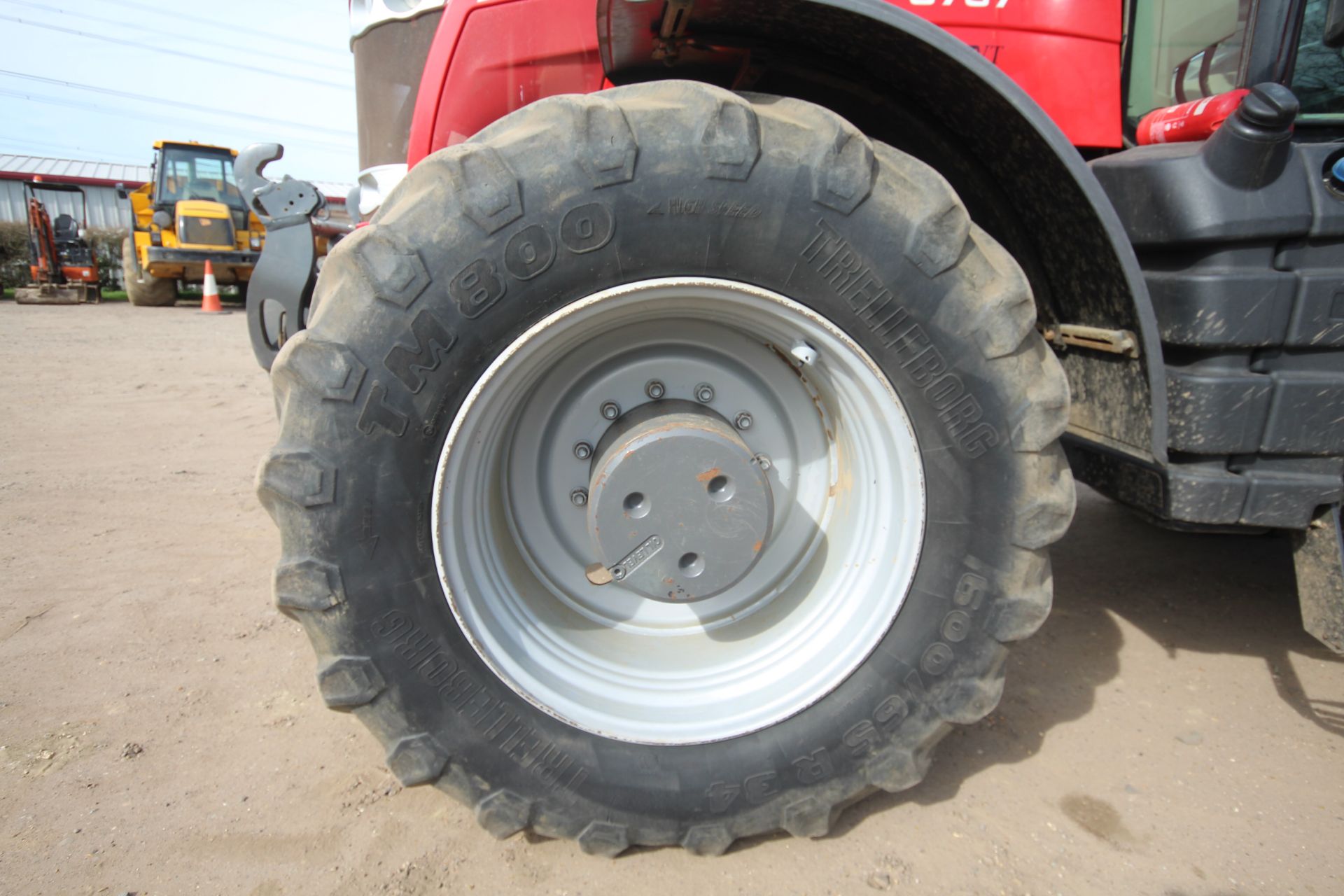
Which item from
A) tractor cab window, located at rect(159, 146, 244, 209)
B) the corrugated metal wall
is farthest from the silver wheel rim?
the corrugated metal wall

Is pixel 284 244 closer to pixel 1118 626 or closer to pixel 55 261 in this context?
pixel 1118 626

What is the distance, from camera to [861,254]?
1.55 metres

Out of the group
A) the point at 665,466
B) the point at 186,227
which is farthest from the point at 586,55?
the point at 186,227

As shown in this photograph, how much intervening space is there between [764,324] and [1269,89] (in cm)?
114

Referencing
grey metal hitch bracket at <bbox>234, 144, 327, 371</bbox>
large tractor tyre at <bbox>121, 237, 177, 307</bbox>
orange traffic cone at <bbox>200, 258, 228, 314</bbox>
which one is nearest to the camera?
grey metal hitch bracket at <bbox>234, 144, 327, 371</bbox>

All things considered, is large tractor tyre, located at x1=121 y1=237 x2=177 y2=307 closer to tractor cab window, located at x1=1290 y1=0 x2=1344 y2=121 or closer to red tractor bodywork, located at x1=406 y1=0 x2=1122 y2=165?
red tractor bodywork, located at x1=406 y1=0 x2=1122 y2=165

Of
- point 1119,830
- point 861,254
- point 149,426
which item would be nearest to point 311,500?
point 861,254

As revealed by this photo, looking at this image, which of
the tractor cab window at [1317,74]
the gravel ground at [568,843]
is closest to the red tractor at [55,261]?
the gravel ground at [568,843]

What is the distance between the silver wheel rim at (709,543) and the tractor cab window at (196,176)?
16474 millimetres

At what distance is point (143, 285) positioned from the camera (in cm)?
1569

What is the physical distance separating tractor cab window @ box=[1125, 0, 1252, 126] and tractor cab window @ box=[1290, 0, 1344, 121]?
174 mm

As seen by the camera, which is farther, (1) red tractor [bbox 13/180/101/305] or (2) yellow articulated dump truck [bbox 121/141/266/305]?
(1) red tractor [bbox 13/180/101/305]

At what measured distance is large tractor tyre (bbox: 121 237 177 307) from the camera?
15688 mm

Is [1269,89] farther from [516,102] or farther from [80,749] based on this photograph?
[80,749]
